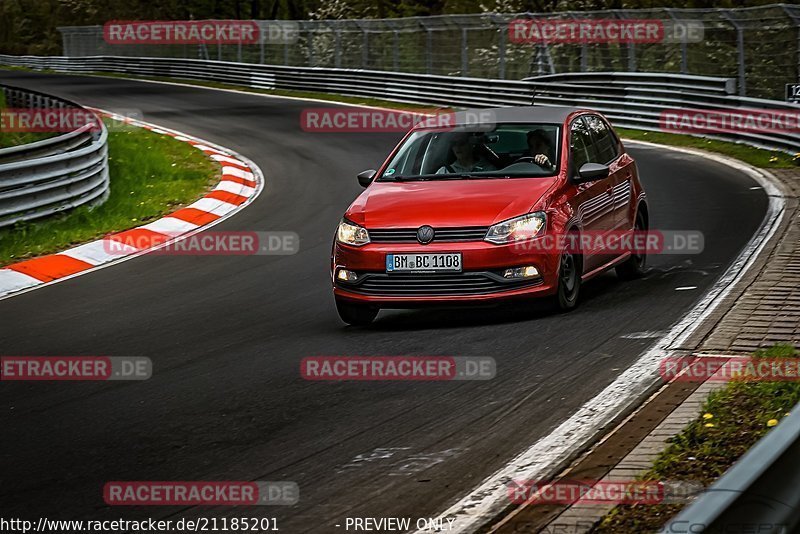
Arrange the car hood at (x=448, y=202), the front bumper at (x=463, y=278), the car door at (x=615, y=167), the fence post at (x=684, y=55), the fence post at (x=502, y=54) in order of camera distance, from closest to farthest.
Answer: the front bumper at (x=463, y=278), the car hood at (x=448, y=202), the car door at (x=615, y=167), the fence post at (x=684, y=55), the fence post at (x=502, y=54)

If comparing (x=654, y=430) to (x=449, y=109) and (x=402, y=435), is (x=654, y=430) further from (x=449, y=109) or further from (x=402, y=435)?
(x=449, y=109)

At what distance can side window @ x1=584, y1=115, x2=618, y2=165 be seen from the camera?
10.6m

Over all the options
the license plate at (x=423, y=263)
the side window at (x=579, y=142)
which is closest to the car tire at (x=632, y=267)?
the side window at (x=579, y=142)

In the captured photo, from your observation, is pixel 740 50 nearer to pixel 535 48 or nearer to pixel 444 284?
pixel 535 48

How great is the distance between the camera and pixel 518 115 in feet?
33.8

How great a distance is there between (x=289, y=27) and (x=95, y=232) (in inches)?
1131

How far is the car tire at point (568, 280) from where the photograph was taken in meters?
9.08

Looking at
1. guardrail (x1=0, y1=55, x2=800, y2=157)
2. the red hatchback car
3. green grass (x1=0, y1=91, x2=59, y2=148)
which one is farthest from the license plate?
green grass (x1=0, y1=91, x2=59, y2=148)

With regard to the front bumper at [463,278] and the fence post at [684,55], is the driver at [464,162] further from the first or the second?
the fence post at [684,55]

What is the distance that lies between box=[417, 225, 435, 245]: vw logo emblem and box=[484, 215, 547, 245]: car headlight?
1.28 ft

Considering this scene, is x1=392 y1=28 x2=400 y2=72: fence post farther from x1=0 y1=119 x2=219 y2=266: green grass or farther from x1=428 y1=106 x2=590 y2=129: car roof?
x1=428 y1=106 x2=590 y2=129: car roof

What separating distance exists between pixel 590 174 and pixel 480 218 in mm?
1176

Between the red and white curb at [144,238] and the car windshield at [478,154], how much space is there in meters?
3.99

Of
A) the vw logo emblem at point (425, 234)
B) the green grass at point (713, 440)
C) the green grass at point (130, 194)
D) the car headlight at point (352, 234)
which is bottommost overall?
the green grass at point (130, 194)
